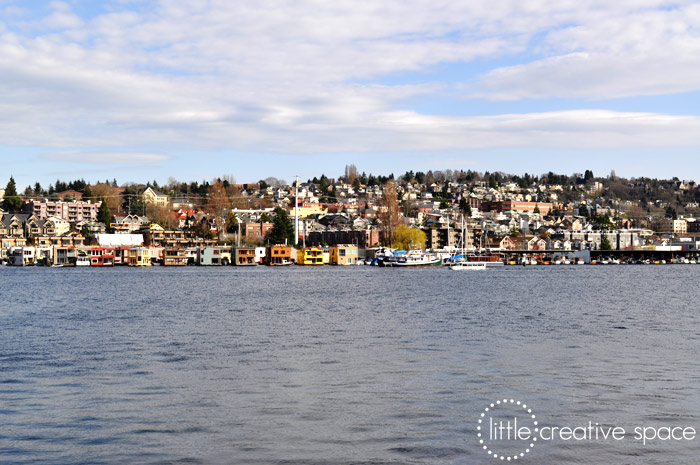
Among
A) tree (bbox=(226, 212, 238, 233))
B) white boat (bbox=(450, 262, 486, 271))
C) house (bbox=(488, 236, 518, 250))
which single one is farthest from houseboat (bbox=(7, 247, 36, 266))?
house (bbox=(488, 236, 518, 250))

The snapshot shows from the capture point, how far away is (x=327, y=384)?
1466 cm

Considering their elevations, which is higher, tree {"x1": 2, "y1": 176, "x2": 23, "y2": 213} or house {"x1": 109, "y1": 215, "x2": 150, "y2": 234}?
tree {"x1": 2, "y1": 176, "x2": 23, "y2": 213}

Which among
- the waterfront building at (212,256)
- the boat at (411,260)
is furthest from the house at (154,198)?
the boat at (411,260)

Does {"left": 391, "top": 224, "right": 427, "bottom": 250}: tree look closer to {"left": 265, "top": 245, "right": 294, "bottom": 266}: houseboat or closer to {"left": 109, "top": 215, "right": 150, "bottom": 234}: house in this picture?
{"left": 265, "top": 245, "right": 294, "bottom": 266}: houseboat

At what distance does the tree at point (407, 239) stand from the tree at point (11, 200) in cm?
7689

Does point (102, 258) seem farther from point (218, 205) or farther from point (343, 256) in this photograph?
point (218, 205)

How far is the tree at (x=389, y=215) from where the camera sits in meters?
130

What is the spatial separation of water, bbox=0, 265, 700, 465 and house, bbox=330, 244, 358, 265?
96619 millimetres

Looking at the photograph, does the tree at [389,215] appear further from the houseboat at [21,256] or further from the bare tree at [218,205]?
the houseboat at [21,256]

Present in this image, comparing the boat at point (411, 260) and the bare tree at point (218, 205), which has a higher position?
the bare tree at point (218, 205)

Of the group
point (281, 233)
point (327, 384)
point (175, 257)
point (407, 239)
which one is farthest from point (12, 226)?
point (327, 384)

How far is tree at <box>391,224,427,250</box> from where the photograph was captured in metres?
129

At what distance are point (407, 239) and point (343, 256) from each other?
11.3 metres

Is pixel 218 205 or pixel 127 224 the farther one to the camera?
pixel 218 205
